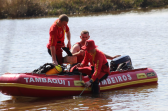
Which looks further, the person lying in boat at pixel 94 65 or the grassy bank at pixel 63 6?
the grassy bank at pixel 63 6

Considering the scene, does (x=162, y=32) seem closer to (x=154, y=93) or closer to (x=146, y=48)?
(x=146, y=48)

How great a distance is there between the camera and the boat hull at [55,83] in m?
6.88

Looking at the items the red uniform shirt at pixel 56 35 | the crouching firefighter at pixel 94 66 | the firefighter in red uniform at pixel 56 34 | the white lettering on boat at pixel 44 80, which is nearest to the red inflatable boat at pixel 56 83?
the white lettering on boat at pixel 44 80

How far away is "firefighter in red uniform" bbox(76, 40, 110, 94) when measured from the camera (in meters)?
7.02

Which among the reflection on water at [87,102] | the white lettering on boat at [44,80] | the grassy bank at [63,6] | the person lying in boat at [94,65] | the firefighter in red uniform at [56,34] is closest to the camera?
the reflection on water at [87,102]

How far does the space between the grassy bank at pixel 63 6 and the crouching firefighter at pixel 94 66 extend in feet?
86.7

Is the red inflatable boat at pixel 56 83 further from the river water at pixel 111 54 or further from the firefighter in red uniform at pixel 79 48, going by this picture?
the firefighter in red uniform at pixel 79 48

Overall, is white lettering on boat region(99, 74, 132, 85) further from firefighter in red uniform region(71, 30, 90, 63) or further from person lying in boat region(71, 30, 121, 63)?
firefighter in red uniform region(71, 30, 90, 63)

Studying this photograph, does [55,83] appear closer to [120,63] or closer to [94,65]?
[94,65]

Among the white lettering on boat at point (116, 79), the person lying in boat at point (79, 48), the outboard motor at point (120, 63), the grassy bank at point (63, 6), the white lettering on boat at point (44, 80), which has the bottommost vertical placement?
the white lettering on boat at point (116, 79)

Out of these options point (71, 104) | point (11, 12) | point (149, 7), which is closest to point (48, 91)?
point (71, 104)

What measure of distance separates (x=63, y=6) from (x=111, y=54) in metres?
22.3

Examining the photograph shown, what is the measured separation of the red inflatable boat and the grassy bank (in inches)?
1027

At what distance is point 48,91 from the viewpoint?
23.6 feet
